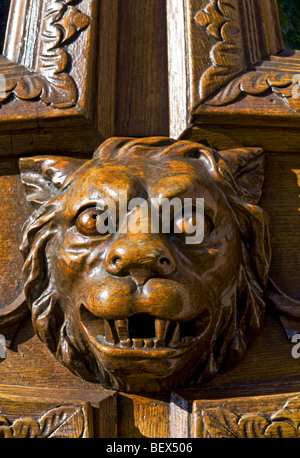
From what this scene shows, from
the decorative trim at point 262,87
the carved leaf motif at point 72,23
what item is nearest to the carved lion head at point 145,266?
the decorative trim at point 262,87

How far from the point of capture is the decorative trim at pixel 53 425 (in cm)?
77

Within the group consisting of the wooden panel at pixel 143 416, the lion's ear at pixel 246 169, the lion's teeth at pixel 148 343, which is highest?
→ the lion's ear at pixel 246 169

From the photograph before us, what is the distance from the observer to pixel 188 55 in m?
0.86

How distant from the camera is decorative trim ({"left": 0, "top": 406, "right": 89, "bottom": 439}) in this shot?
0.77 m

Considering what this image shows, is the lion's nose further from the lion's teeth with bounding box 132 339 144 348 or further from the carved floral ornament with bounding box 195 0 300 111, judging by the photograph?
the carved floral ornament with bounding box 195 0 300 111

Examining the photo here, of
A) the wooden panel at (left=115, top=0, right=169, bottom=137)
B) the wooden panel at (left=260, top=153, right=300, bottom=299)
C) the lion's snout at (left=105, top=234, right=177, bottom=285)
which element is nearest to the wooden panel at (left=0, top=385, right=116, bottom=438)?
the lion's snout at (left=105, top=234, right=177, bottom=285)

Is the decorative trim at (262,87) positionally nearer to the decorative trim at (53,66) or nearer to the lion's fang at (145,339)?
the decorative trim at (53,66)

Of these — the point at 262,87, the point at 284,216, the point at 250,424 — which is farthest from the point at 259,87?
the point at 250,424

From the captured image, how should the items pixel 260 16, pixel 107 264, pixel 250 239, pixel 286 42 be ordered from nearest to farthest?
pixel 107 264, pixel 250 239, pixel 260 16, pixel 286 42

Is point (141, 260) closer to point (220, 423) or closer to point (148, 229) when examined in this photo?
point (148, 229)

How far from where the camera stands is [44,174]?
0.85m

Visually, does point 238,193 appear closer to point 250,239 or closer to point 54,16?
point 250,239
